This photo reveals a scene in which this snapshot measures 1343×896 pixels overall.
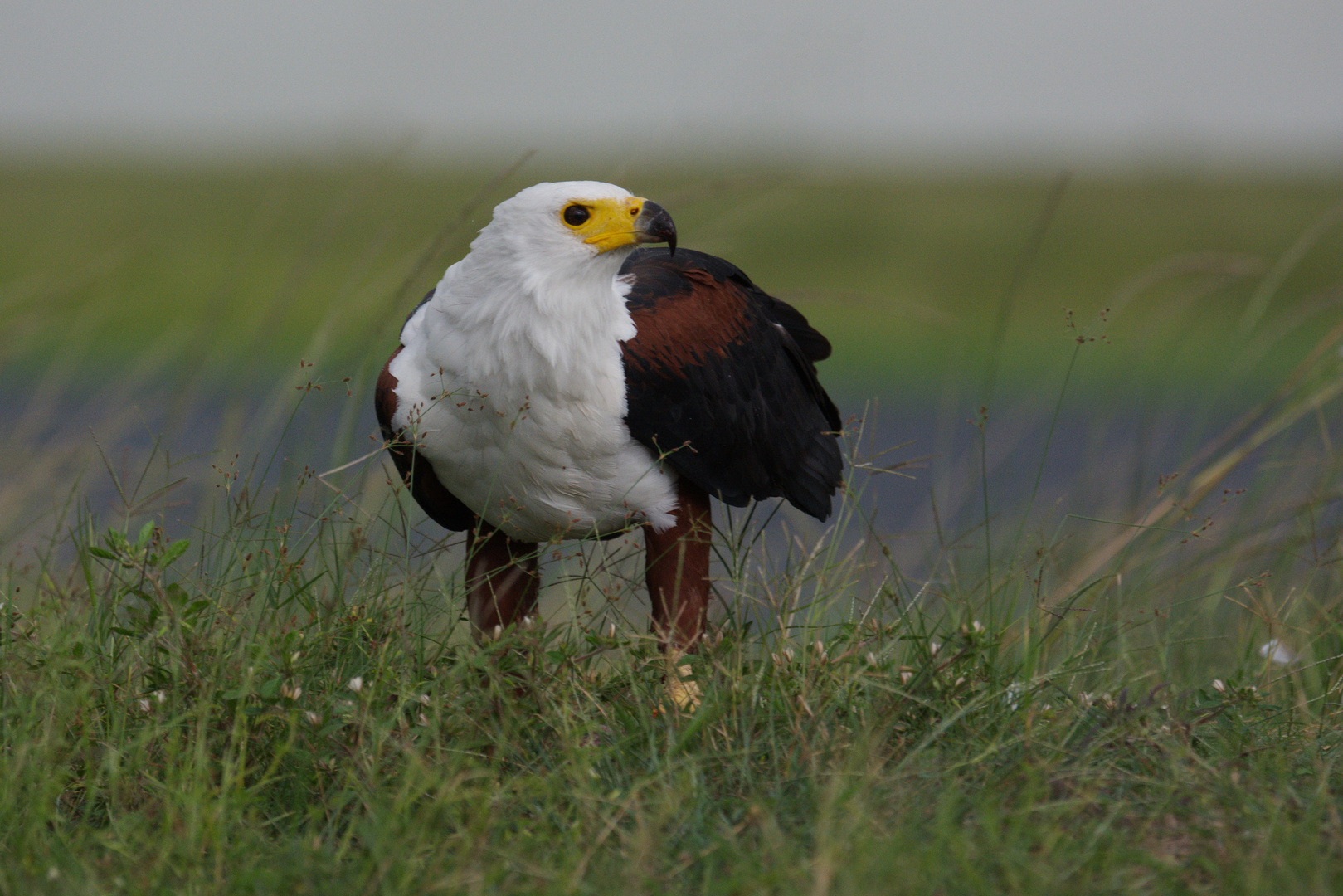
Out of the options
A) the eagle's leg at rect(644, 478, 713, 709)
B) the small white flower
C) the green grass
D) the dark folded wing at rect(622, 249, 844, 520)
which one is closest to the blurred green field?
the dark folded wing at rect(622, 249, 844, 520)

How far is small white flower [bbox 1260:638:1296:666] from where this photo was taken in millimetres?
3335

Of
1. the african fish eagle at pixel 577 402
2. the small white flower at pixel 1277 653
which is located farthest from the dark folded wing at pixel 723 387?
the small white flower at pixel 1277 653

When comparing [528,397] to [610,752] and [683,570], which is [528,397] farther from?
[610,752]

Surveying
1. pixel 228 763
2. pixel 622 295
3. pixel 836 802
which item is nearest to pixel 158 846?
pixel 228 763

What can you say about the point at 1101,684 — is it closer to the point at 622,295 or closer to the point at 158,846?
the point at 622,295

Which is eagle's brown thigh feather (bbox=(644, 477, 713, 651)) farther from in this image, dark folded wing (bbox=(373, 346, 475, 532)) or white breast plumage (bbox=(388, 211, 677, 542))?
dark folded wing (bbox=(373, 346, 475, 532))

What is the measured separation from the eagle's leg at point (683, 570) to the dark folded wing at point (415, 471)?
547mm

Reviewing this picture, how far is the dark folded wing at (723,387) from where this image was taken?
3.22 metres

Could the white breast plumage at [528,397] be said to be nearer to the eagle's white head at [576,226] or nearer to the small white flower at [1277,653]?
the eagle's white head at [576,226]

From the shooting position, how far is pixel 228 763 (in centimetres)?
252

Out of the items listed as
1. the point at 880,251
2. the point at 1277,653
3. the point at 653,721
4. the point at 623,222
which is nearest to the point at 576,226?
the point at 623,222

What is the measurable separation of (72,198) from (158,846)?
58.8ft

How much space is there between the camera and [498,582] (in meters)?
3.54

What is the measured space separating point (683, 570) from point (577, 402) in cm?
52
